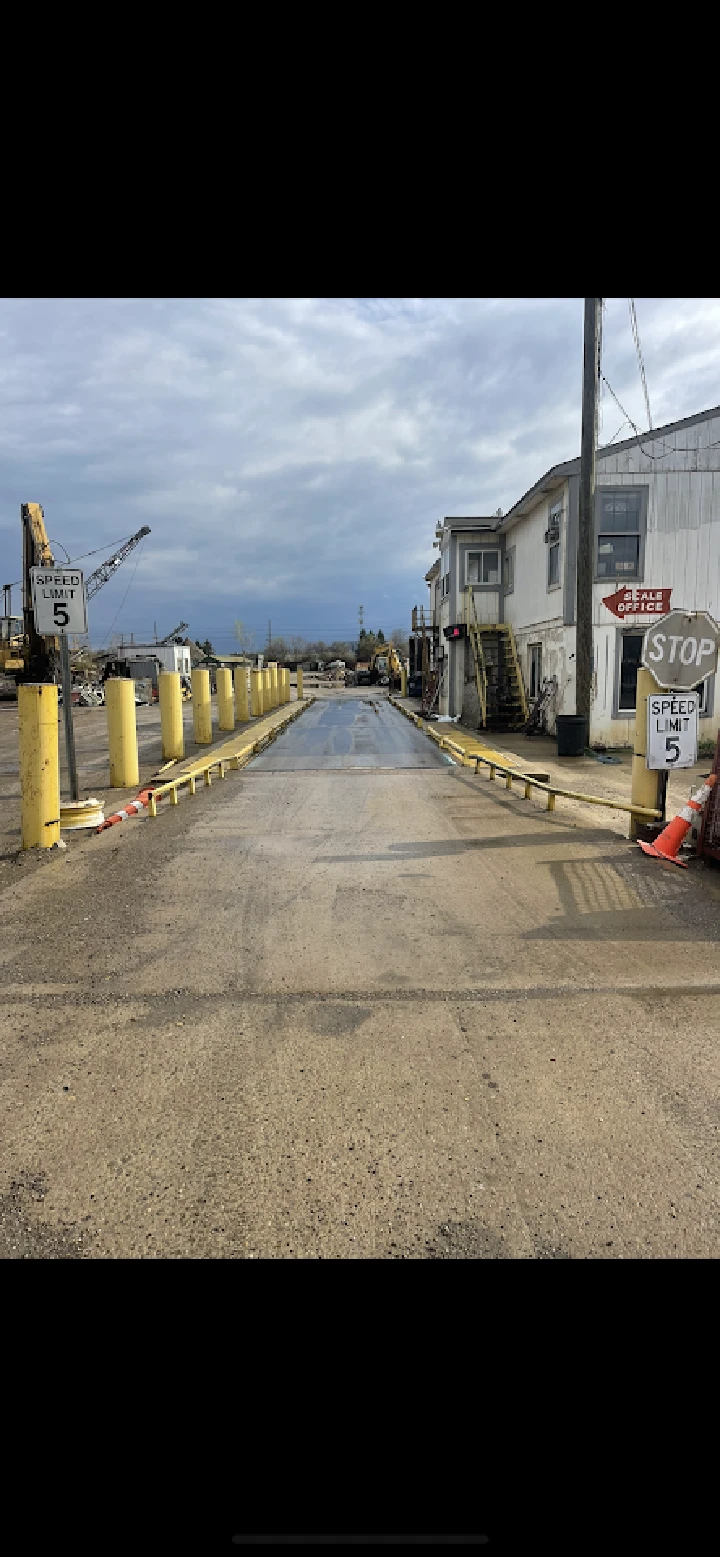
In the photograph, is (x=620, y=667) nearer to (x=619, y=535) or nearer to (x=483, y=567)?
(x=619, y=535)

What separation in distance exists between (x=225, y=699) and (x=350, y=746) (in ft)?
14.4

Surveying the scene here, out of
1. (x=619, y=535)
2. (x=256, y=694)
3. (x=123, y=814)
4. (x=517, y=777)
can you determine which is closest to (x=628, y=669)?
(x=619, y=535)

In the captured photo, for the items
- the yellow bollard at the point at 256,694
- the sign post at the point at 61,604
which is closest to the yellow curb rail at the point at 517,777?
the sign post at the point at 61,604

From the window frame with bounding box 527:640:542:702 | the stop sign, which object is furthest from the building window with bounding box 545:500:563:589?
the stop sign

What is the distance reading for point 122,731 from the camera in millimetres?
10742

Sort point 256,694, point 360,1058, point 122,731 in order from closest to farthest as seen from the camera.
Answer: point 360,1058 < point 122,731 < point 256,694

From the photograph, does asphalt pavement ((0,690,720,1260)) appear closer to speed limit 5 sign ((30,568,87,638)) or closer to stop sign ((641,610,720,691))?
stop sign ((641,610,720,691))

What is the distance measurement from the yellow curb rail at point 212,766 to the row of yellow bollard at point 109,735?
769mm

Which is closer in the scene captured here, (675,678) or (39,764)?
(675,678)

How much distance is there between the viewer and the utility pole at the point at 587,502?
42.4ft

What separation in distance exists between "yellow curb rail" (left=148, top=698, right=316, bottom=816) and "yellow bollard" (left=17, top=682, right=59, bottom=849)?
157 cm

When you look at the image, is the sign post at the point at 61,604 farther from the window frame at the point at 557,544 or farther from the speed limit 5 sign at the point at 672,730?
the window frame at the point at 557,544
